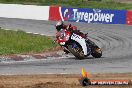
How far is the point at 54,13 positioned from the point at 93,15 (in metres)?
4.27

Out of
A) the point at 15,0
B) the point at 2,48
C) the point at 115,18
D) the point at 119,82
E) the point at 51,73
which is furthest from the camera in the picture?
the point at 15,0

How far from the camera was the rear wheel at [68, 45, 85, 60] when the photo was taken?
20531mm

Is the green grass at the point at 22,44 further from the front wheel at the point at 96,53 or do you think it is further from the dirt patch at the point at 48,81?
the dirt patch at the point at 48,81

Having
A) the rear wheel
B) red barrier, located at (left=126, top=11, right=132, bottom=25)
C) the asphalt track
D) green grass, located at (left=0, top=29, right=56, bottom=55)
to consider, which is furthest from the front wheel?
red barrier, located at (left=126, top=11, right=132, bottom=25)

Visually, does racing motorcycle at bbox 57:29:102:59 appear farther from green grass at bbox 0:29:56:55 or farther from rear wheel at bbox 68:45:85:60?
green grass at bbox 0:29:56:55

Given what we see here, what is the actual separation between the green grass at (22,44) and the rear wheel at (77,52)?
3.34 m

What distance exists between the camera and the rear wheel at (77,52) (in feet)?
67.4

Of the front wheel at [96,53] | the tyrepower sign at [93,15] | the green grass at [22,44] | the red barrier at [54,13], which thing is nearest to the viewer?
the front wheel at [96,53]

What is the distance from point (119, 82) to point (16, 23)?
92.7 feet

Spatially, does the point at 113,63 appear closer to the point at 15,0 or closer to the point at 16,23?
the point at 16,23

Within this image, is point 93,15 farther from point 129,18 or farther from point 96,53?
point 96,53

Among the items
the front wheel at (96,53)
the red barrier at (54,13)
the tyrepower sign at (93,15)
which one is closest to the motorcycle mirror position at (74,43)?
the front wheel at (96,53)

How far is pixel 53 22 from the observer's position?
4169 centimetres

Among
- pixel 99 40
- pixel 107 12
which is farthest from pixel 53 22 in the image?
pixel 99 40
